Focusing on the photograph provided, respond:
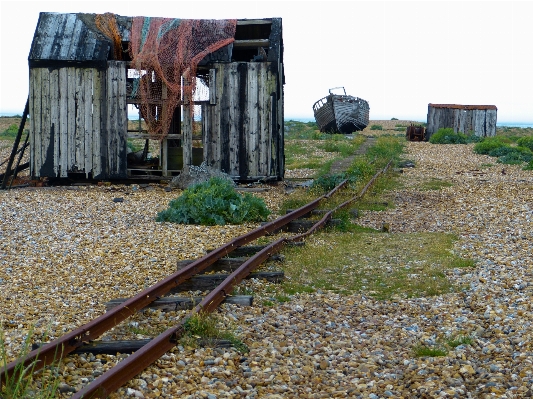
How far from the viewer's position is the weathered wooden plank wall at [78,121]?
1716 cm

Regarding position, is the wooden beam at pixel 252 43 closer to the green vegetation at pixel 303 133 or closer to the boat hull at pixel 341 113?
the green vegetation at pixel 303 133

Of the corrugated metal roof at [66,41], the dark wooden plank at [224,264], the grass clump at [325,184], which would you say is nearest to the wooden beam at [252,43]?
the corrugated metal roof at [66,41]

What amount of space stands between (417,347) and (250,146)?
40.3 ft

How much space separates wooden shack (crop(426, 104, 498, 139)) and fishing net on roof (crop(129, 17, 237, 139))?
27.3m

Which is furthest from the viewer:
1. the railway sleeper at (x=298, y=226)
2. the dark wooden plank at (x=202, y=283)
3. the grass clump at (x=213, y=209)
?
the grass clump at (x=213, y=209)

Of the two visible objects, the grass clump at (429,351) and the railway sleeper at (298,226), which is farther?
the railway sleeper at (298,226)

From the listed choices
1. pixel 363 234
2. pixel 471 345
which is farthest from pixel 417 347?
pixel 363 234

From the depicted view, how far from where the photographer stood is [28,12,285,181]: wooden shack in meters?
17.1

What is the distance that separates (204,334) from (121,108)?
12.6 meters

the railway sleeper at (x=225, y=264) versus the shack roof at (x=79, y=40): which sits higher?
the shack roof at (x=79, y=40)

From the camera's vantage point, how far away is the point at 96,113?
17297 mm

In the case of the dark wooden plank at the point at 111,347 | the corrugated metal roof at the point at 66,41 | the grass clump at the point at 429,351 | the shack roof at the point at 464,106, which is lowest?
the grass clump at the point at 429,351

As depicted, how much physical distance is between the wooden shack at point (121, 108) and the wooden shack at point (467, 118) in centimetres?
2674

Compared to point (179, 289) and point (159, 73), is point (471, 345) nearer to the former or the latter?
point (179, 289)
